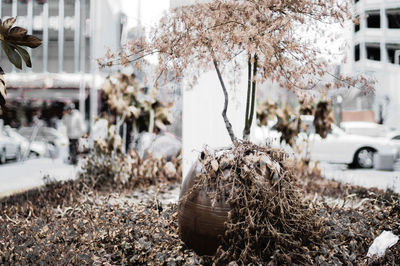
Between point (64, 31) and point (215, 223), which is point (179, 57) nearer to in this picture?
point (215, 223)

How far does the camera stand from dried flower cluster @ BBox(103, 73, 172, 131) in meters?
7.12

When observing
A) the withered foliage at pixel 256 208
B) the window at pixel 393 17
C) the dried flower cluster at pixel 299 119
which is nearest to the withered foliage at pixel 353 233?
the withered foliage at pixel 256 208

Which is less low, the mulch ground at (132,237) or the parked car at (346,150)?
the parked car at (346,150)

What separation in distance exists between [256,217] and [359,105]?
48.8 ft

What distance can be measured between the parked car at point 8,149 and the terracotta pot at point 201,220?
1167 cm

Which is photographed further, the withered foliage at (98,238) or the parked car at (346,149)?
the parked car at (346,149)

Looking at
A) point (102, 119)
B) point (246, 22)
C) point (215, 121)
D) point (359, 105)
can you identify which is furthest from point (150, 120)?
point (359, 105)

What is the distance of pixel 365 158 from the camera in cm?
1166

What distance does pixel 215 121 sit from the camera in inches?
192

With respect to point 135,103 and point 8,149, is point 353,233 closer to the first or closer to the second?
point 135,103

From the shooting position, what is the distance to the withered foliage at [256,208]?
2.79 metres

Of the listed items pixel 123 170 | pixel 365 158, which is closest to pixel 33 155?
pixel 123 170

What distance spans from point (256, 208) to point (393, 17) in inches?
125

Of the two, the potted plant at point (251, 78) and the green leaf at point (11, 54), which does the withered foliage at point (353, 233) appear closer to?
the potted plant at point (251, 78)
